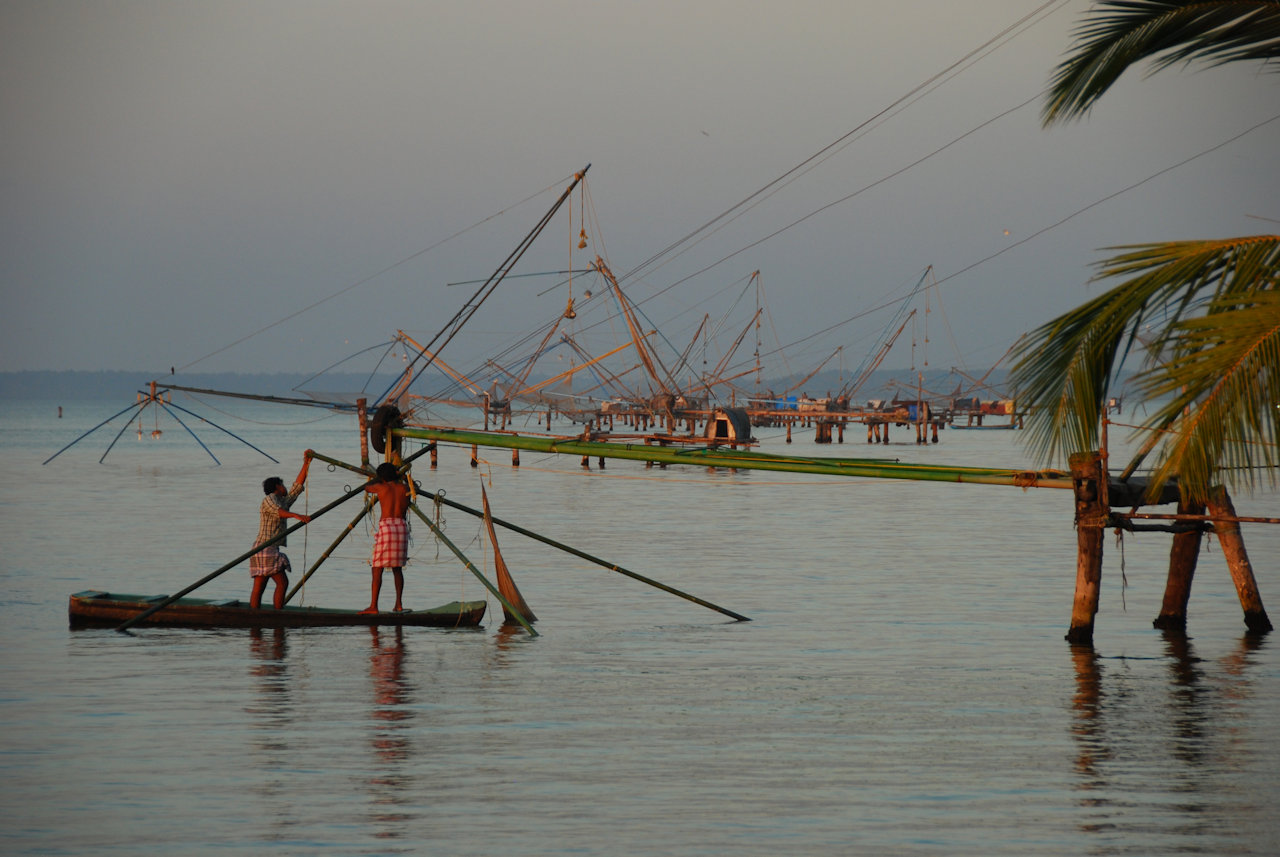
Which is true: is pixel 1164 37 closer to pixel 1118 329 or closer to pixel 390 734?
pixel 1118 329

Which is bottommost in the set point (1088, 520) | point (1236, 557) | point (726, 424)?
point (1236, 557)

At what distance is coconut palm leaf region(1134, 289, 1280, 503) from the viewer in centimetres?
729

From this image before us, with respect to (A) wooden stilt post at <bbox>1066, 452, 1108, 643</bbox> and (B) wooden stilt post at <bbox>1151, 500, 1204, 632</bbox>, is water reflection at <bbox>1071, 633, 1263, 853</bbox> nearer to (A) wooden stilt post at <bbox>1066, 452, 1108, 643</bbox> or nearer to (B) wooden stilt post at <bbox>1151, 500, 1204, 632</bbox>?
(A) wooden stilt post at <bbox>1066, 452, 1108, 643</bbox>

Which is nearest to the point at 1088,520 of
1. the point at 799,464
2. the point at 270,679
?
the point at 799,464

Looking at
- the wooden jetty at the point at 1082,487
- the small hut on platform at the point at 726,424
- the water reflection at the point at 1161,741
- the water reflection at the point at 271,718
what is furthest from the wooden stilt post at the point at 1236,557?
the small hut on platform at the point at 726,424

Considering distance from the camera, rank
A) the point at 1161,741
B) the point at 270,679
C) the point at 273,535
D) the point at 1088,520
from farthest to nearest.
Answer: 1. the point at 273,535
2. the point at 1088,520
3. the point at 270,679
4. the point at 1161,741

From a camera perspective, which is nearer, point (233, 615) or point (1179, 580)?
point (233, 615)

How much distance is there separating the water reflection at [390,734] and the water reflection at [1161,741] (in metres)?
3.83

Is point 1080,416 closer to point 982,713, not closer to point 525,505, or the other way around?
point 982,713

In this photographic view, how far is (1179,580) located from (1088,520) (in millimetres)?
2896

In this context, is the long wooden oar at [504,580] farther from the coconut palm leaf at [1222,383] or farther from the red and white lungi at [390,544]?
the coconut palm leaf at [1222,383]

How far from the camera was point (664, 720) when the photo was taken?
10.3 meters

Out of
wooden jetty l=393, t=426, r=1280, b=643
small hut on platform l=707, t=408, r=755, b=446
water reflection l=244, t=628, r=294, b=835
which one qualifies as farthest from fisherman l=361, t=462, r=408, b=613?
small hut on platform l=707, t=408, r=755, b=446

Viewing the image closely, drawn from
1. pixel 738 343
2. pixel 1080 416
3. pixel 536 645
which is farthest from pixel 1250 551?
pixel 738 343
